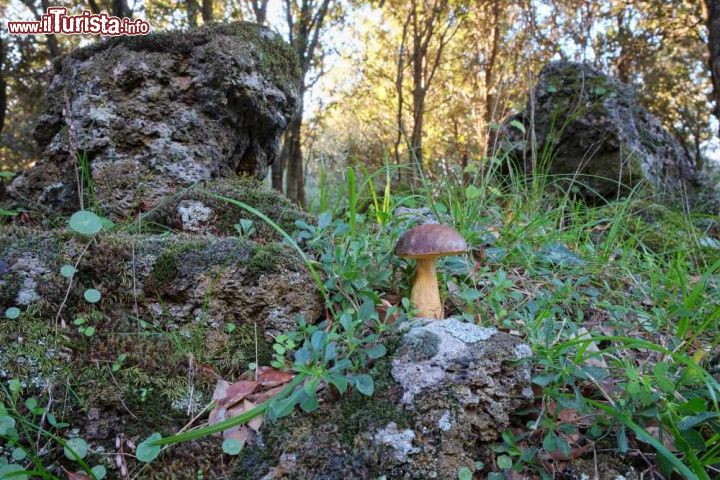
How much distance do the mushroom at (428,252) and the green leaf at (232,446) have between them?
0.83 metres

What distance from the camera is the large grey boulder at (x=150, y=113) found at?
2.66 m

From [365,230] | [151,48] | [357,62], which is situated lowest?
[365,230]

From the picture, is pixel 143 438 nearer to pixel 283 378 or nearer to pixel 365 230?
pixel 283 378

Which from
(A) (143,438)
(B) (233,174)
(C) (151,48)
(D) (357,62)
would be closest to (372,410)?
(A) (143,438)

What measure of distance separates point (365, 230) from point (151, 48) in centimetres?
199

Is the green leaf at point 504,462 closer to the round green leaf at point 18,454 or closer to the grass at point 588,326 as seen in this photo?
the grass at point 588,326

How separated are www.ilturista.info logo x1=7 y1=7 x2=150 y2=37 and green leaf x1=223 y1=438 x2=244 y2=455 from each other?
2768mm

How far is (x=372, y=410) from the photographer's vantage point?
1.35 m

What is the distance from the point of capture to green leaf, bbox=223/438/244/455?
1327 millimetres

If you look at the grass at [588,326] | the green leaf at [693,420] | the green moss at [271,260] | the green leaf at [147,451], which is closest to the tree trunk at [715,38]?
the grass at [588,326]

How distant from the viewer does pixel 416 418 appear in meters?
1.31

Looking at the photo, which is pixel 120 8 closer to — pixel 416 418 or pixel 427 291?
pixel 427 291

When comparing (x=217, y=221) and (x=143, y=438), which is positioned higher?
(x=217, y=221)

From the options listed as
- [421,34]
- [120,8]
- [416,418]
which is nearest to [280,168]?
[120,8]
